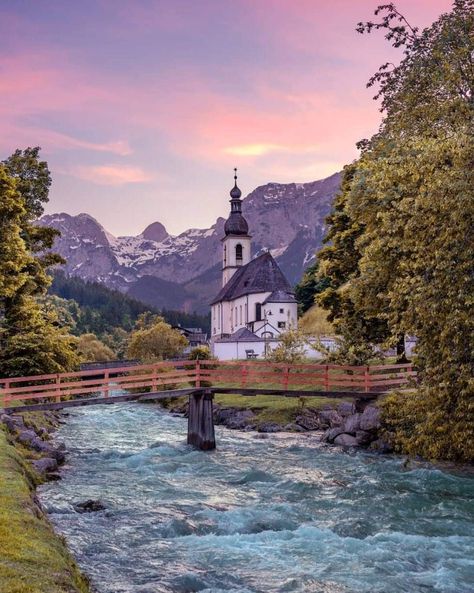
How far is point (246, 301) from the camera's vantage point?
119 metres

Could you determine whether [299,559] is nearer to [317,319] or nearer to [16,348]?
[16,348]

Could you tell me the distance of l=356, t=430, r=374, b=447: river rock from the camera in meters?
32.1

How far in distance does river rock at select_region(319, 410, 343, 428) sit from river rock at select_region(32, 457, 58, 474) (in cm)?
1998

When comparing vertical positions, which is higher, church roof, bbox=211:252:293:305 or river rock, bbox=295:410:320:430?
church roof, bbox=211:252:293:305

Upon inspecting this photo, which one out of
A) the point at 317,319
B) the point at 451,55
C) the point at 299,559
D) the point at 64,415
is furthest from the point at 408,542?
the point at 317,319

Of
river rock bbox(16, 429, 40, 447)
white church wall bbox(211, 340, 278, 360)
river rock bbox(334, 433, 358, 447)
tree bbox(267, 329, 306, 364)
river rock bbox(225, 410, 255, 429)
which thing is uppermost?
tree bbox(267, 329, 306, 364)

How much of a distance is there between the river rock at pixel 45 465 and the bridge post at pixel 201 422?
29.7 ft

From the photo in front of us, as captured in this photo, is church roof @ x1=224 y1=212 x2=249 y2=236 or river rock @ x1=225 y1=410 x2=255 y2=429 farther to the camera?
church roof @ x1=224 y1=212 x2=249 y2=236

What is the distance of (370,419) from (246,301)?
8627 centimetres

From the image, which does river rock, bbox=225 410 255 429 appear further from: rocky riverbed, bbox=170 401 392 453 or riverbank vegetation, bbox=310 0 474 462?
riverbank vegetation, bbox=310 0 474 462

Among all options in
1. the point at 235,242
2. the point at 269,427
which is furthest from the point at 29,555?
the point at 235,242

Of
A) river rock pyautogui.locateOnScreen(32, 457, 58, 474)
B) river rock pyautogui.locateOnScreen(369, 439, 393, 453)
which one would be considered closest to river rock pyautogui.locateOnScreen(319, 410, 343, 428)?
river rock pyautogui.locateOnScreen(369, 439, 393, 453)

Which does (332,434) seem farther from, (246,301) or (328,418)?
(246,301)

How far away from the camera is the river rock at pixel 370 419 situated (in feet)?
106
